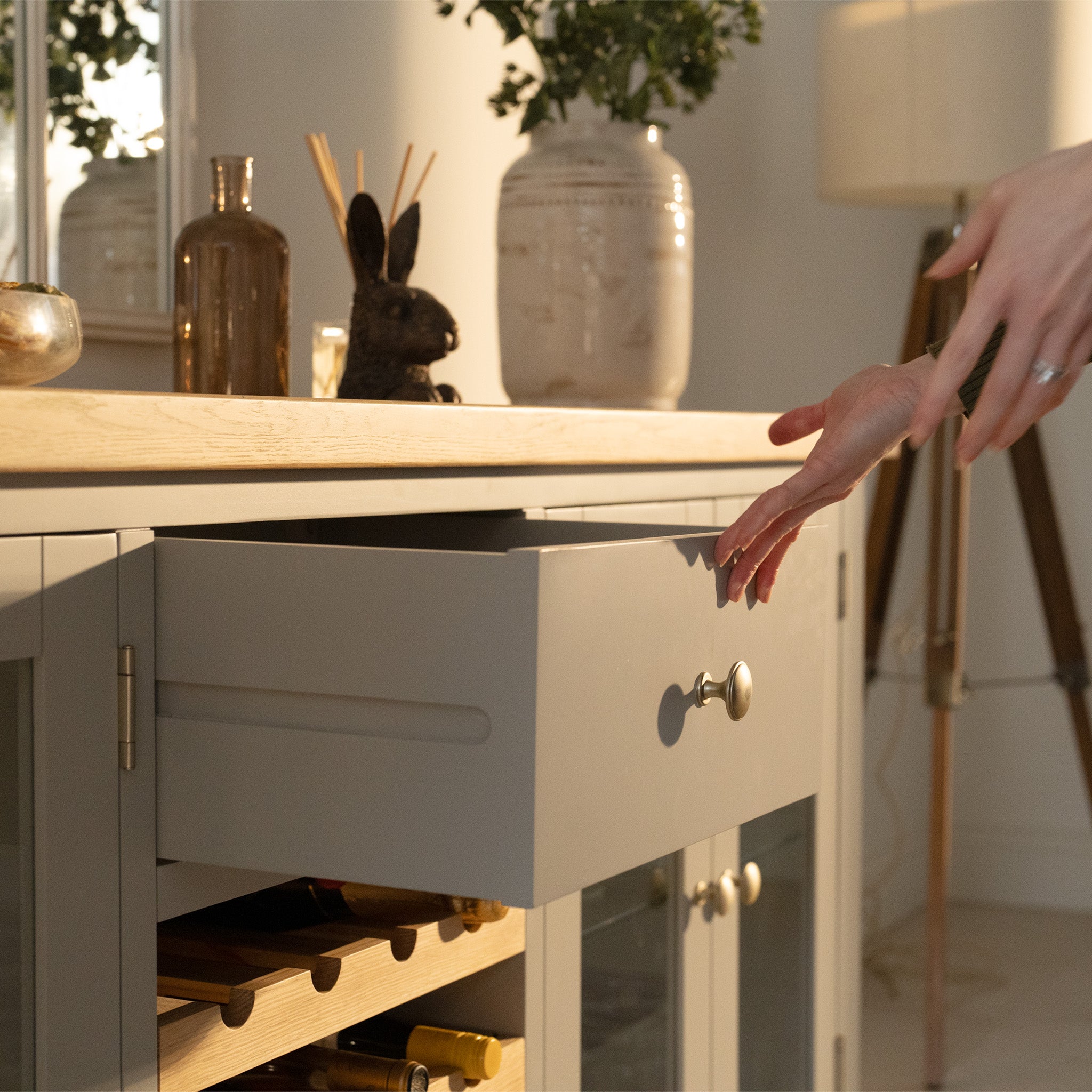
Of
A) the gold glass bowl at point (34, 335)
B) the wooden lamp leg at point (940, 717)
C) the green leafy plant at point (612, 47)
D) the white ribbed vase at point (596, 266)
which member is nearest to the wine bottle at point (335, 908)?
the gold glass bowl at point (34, 335)

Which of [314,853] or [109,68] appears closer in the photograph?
[314,853]

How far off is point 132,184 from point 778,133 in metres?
1.70

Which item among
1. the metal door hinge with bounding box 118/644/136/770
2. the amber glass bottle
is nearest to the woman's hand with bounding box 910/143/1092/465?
the metal door hinge with bounding box 118/644/136/770

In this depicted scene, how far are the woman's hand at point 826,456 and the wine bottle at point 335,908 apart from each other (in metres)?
0.32

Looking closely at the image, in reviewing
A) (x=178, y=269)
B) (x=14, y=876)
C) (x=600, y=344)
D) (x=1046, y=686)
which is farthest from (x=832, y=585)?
(x=1046, y=686)

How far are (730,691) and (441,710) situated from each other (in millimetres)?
178

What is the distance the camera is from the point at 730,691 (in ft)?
2.59

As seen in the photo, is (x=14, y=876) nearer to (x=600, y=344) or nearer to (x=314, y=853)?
(x=314, y=853)

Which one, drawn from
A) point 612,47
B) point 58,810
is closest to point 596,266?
point 612,47

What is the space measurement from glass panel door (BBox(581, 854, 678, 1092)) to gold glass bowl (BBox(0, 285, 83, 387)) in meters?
0.61

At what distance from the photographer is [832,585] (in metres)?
1.43

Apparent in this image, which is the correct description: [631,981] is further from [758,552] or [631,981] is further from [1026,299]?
[1026,299]

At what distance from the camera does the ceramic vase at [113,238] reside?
1273 mm

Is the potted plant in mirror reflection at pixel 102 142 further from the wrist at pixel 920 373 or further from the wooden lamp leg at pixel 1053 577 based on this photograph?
the wooden lamp leg at pixel 1053 577
